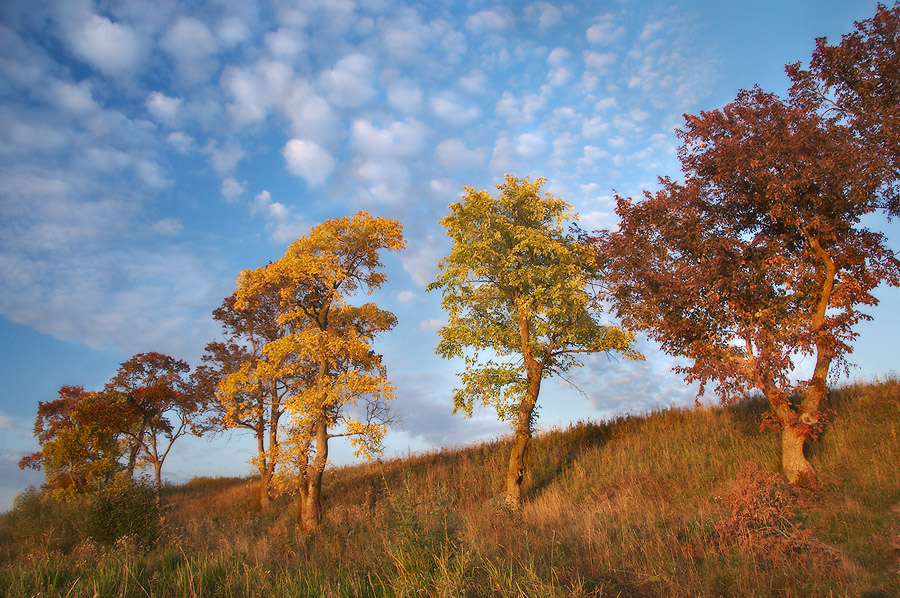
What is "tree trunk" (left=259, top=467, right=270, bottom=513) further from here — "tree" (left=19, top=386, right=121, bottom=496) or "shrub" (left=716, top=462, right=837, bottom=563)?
"shrub" (left=716, top=462, right=837, bottom=563)

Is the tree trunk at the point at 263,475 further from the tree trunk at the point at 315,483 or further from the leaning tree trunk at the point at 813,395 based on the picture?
the leaning tree trunk at the point at 813,395

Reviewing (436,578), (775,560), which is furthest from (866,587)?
(436,578)

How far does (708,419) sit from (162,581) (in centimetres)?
1695

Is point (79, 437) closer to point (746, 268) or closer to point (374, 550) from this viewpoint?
point (374, 550)

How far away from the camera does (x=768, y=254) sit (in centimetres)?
1322

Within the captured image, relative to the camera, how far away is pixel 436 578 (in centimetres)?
541

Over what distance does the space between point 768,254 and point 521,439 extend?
8.72m

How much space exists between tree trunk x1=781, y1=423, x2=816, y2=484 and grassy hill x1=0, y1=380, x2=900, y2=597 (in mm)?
445

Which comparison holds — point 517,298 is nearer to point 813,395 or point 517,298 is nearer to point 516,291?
point 516,291

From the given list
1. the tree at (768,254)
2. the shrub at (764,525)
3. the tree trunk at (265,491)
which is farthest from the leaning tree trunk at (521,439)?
the tree trunk at (265,491)

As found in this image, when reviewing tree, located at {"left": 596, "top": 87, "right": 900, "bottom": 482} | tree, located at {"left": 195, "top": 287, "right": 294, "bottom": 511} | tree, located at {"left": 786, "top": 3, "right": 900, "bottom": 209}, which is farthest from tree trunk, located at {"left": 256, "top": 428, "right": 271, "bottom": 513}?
tree, located at {"left": 786, "top": 3, "right": 900, "bottom": 209}

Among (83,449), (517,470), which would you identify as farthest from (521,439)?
(83,449)

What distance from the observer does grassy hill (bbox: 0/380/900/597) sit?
19.7 ft

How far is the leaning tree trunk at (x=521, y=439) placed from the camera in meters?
16.2
